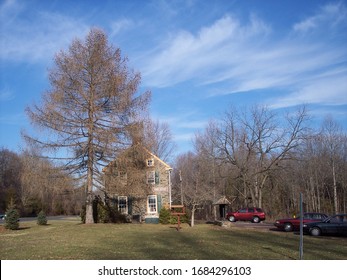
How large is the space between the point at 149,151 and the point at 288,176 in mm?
27243

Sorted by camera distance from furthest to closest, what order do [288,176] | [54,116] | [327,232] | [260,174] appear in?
[288,176] → [260,174] → [54,116] → [327,232]

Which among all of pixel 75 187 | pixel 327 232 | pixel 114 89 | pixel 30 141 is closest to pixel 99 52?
pixel 114 89

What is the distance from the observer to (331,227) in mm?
21062

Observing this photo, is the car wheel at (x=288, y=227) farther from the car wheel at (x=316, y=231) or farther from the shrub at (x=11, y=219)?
the shrub at (x=11, y=219)

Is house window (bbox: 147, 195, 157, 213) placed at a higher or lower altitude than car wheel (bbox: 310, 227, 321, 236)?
higher

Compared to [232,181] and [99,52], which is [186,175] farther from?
[99,52]

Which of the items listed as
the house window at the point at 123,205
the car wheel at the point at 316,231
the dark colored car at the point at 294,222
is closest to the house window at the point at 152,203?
the house window at the point at 123,205

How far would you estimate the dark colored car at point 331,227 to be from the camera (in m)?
20.9

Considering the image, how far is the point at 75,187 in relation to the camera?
2536 centimetres

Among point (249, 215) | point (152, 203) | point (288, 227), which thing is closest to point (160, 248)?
point (288, 227)

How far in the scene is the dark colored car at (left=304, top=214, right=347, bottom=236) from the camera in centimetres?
2089

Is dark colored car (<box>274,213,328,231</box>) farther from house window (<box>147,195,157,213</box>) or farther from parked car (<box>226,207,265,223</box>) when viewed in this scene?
house window (<box>147,195,157,213</box>)

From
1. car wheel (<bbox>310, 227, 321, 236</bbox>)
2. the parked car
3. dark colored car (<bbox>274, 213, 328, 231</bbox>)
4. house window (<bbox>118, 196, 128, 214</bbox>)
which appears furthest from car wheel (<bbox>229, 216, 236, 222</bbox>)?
car wheel (<bbox>310, 227, 321, 236</bbox>)

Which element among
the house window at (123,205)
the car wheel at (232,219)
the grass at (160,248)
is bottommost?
the car wheel at (232,219)
